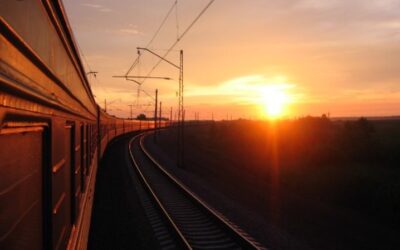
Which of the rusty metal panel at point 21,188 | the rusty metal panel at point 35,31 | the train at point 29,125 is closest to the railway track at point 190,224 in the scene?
the rusty metal panel at point 35,31

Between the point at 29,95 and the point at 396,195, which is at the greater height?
the point at 29,95

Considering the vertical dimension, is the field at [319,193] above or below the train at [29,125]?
below

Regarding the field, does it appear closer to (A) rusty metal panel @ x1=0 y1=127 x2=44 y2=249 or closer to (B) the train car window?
(B) the train car window

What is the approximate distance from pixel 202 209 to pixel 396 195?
729 cm

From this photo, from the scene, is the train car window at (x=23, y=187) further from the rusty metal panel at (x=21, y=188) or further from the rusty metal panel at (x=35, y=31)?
the rusty metal panel at (x=35, y=31)

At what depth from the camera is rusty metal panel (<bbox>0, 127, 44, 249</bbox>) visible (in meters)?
1.86

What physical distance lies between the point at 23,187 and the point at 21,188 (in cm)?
7

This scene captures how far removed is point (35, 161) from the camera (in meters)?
2.65

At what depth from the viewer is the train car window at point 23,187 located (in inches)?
73.4

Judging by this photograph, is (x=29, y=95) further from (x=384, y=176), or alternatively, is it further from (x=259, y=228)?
(x=384, y=176)

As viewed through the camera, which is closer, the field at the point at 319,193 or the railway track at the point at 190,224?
the railway track at the point at 190,224

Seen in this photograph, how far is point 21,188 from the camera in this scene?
7.20 ft

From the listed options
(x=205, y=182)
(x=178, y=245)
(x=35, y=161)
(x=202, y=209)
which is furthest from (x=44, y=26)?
(x=205, y=182)

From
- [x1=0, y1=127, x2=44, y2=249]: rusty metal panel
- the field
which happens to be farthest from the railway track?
[x1=0, y1=127, x2=44, y2=249]: rusty metal panel
